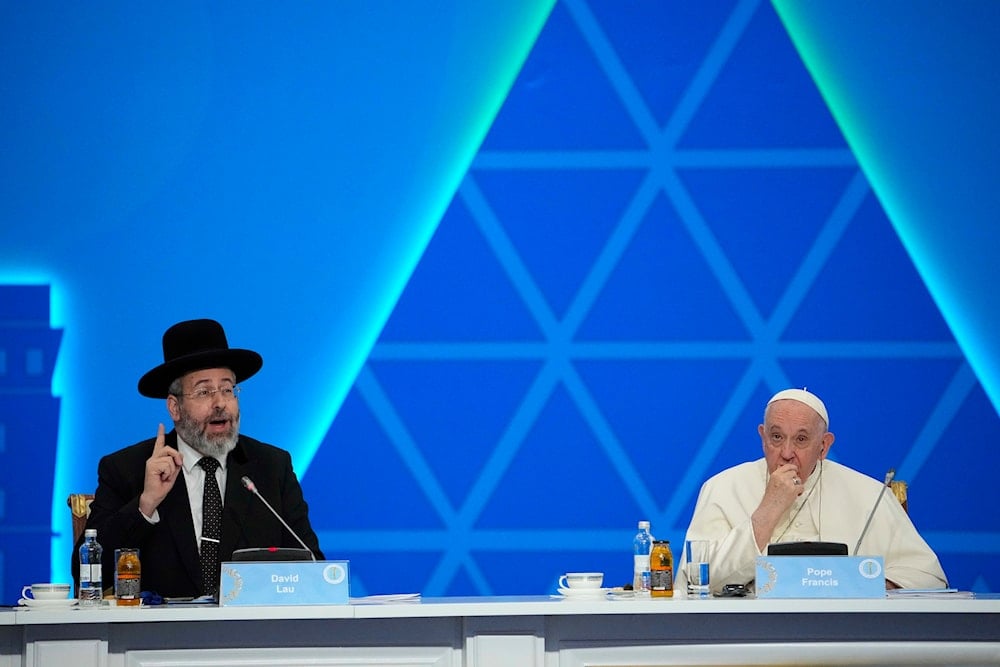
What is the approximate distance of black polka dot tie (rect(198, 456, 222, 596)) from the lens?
3.78 metres

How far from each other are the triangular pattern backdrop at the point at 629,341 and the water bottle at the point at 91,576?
1.56 meters

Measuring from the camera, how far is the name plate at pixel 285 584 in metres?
3.00

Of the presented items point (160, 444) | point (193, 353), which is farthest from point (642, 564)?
point (193, 353)

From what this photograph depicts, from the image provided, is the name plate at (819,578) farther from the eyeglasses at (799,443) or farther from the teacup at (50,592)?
the teacup at (50,592)

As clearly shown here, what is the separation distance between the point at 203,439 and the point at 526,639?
139cm

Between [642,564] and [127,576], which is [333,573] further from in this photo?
[642,564]

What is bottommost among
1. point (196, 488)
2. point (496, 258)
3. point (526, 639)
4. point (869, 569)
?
point (526, 639)

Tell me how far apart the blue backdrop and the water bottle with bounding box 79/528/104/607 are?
150 centimetres

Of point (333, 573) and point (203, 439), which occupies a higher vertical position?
point (203, 439)

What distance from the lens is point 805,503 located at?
400 cm

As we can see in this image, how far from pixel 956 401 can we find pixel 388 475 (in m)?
2.18

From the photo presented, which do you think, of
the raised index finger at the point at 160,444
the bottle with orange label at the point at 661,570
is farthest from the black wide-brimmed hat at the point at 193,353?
the bottle with orange label at the point at 661,570

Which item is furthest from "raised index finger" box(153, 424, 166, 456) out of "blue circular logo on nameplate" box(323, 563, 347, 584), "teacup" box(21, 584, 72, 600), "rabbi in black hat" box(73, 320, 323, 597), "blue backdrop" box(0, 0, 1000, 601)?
"blue backdrop" box(0, 0, 1000, 601)

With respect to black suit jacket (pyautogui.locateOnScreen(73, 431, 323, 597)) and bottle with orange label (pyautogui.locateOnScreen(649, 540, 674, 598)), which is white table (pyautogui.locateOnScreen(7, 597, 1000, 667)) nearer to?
bottle with orange label (pyautogui.locateOnScreen(649, 540, 674, 598))
